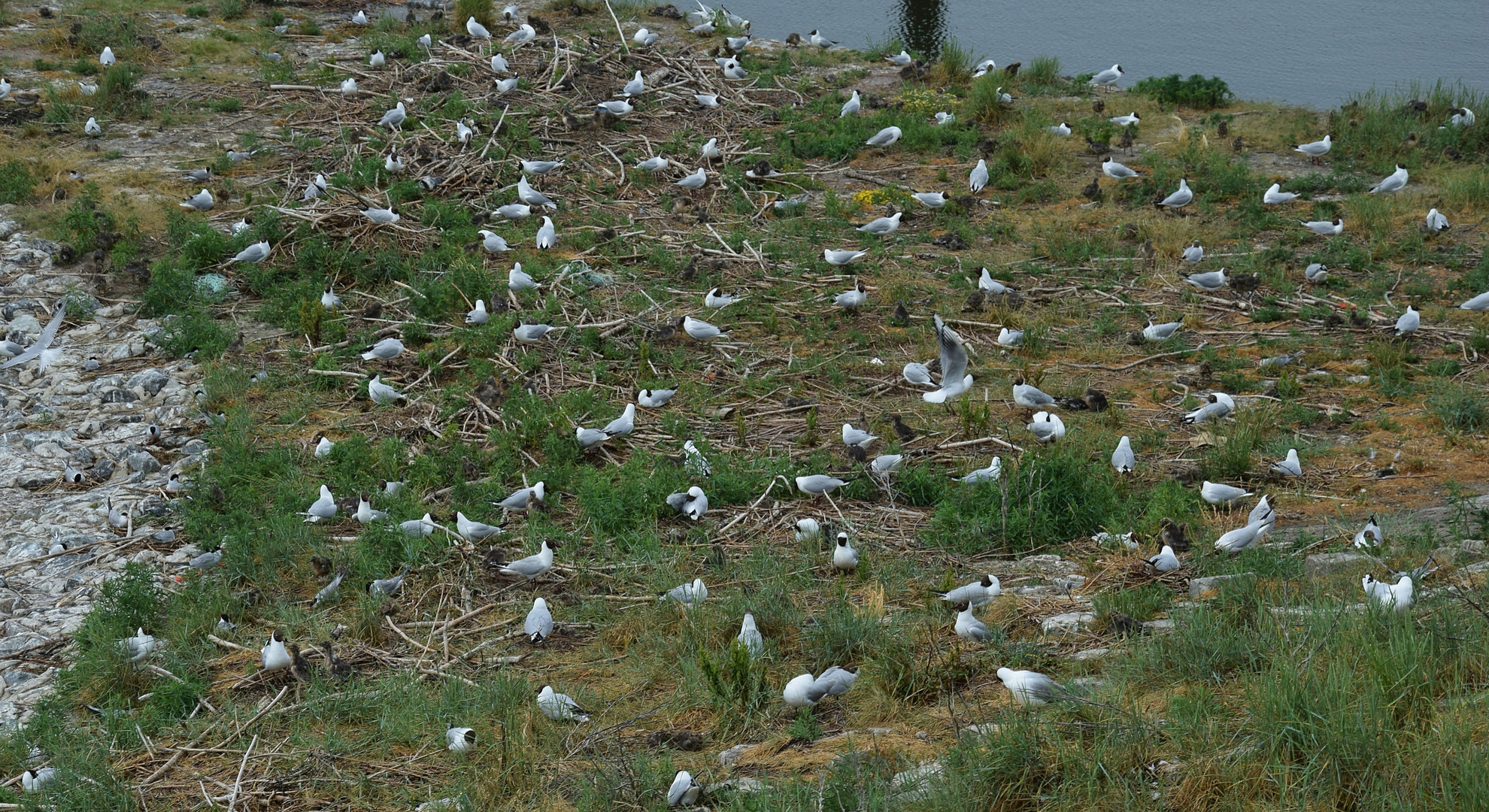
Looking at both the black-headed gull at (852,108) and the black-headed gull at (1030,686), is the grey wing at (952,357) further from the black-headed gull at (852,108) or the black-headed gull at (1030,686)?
the black-headed gull at (852,108)

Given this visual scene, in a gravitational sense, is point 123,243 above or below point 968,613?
above

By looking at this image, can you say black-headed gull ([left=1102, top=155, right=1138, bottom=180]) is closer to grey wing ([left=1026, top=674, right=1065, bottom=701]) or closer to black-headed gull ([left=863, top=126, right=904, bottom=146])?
black-headed gull ([left=863, top=126, right=904, bottom=146])

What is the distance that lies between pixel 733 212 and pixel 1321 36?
1574cm

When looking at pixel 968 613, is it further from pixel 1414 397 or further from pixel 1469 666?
pixel 1414 397

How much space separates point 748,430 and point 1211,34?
18313mm

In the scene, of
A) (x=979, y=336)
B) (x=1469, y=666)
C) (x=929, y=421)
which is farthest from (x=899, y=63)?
(x=1469, y=666)

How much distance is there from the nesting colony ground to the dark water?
567 centimetres

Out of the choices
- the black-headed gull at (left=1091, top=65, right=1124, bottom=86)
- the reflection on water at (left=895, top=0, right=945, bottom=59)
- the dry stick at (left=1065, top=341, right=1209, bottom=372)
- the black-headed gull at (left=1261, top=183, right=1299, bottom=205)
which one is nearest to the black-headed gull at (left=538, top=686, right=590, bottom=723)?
the dry stick at (left=1065, top=341, right=1209, bottom=372)

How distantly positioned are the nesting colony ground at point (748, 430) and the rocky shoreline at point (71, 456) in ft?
0.25

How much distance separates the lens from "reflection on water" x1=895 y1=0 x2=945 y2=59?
2123cm

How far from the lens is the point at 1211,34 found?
74.7 feet

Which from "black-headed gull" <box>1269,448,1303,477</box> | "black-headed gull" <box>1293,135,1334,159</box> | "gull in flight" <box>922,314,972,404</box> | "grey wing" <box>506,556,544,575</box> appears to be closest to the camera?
"grey wing" <box>506,556,544,575</box>

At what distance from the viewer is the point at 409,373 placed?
9.52 meters

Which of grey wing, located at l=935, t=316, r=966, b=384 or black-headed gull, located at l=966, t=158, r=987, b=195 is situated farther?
black-headed gull, located at l=966, t=158, r=987, b=195
